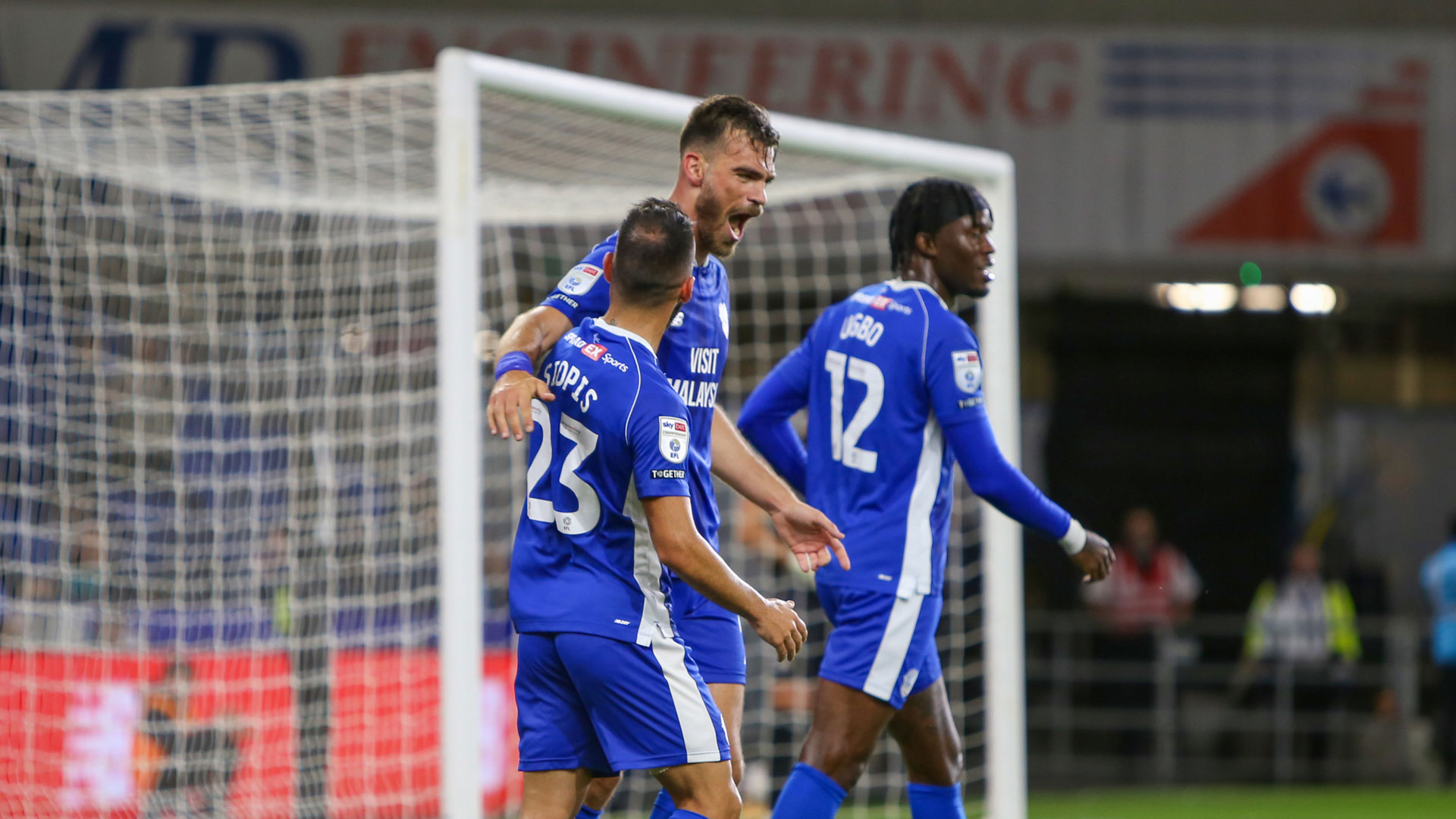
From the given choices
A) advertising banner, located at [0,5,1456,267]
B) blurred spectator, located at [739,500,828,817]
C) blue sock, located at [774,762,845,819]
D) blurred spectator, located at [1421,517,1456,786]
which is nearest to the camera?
blue sock, located at [774,762,845,819]

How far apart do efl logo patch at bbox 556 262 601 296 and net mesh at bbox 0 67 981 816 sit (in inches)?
77.7

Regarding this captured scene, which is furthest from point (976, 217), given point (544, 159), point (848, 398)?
point (544, 159)

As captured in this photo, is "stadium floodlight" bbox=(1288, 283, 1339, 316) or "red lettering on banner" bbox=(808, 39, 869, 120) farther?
"stadium floodlight" bbox=(1288, 283, 1339, 316)

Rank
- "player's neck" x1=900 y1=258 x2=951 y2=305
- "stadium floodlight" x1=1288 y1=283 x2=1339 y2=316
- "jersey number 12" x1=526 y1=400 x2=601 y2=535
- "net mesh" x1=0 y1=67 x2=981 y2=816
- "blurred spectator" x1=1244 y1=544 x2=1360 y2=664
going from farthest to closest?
"stadium floodlight" x1=1288 y1=283 x2=1339 y2=316
"blurred spectator" x1=1244 y1=544 x2=1360 y2=664
"net mesh" x1=0 y1=67 x2=981 y2=816
"player's neck" x1=900 y1=258 x2=951 y2=305
"jersey number 12" x1=526 y1=400 x2=601 y2=535

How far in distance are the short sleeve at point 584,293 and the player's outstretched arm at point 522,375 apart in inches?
1.3

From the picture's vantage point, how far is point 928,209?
4.78 meters

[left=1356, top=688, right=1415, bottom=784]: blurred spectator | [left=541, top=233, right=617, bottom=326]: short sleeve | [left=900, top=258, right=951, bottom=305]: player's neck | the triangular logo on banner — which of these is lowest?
[left=1356, top=688, right=1415, bottom=784]: blurred spectator

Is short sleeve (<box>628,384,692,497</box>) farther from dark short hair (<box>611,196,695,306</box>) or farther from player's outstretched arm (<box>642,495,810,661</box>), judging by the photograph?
dark short hair (<box>611,196,695,306</box>)

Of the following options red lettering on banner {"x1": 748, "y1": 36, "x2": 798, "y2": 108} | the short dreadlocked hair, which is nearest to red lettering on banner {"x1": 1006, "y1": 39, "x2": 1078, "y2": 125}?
red lettering on banner {"x1": 748, "y1": 36, "x2": 798, "y2": 108}

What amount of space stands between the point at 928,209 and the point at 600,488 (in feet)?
5.47

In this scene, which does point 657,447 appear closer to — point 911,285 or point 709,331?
point 709,331

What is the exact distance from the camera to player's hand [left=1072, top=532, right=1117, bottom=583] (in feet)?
14.4

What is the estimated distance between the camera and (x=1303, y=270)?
45.6 feet

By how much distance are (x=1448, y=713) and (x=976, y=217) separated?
348 inches
